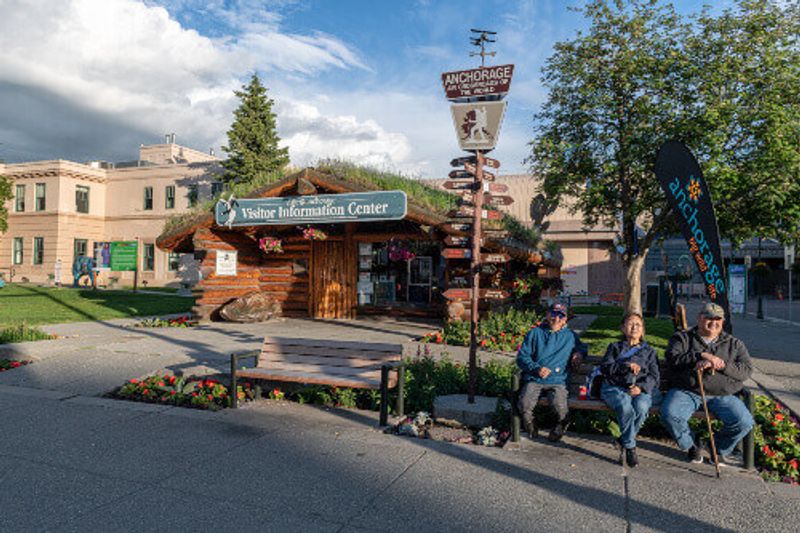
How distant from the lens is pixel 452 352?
33.4 feet

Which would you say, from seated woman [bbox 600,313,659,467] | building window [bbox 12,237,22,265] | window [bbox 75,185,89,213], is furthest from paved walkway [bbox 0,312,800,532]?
building window [bbox 12,237,22,265]

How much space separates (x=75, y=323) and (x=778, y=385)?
51.0 feet

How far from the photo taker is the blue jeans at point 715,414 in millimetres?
4977

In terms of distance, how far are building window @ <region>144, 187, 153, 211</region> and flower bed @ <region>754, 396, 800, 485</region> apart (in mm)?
39389

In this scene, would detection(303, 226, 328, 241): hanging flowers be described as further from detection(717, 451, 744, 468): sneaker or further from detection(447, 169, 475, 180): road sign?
detection(717, 451, 744, 468): sneaker

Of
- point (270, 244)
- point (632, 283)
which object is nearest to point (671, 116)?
point (632, 283)

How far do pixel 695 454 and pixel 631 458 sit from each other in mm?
629

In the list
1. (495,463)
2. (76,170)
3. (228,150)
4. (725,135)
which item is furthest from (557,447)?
(76,170)

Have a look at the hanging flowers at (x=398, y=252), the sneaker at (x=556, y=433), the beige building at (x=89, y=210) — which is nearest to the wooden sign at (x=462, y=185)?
the sneaker at (x=556, y=433)

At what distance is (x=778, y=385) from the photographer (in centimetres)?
837

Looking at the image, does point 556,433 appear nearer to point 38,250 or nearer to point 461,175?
point 461,175

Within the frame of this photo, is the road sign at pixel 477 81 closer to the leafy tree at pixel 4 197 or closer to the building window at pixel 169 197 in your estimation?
the building window at pixel 169 197

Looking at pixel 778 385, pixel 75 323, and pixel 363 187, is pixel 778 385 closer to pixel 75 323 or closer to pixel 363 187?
pixel 363 187

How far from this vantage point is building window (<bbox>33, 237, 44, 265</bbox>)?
129 ft
